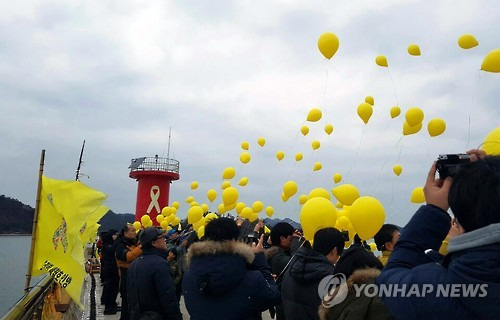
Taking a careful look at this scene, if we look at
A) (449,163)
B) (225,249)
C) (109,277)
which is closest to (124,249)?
(109,277)

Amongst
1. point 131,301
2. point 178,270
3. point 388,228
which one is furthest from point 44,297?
point 388,228

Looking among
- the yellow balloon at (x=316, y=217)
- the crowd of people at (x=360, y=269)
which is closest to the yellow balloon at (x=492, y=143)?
the crowd of people at (x=360, y=269)

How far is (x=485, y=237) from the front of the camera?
1.34 m

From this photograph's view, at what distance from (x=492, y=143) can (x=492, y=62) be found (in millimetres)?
2445

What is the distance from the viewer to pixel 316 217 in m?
4.15

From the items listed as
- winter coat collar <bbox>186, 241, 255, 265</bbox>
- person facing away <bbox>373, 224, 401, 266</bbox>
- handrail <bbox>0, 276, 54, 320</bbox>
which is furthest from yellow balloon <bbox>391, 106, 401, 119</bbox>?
handrail <bbox>0, 276, 54, 320</bbox>

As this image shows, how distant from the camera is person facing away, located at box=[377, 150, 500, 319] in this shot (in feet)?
4.33

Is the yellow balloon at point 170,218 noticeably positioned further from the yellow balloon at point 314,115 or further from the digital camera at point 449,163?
the digital camera at point 449,163

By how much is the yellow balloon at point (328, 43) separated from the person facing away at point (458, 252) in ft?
15.2

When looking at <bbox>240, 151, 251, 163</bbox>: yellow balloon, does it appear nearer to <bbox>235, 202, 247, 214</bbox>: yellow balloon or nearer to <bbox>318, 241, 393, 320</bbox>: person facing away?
<bbox>235, 202, 247, 214</bbox>: yellow balloon

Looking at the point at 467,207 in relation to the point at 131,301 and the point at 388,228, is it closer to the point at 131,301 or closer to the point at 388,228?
the point at 388,228

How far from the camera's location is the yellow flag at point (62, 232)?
5.02m

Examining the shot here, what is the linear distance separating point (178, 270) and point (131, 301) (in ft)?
10.4

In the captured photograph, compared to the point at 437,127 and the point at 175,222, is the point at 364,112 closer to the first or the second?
the point at 437,127
